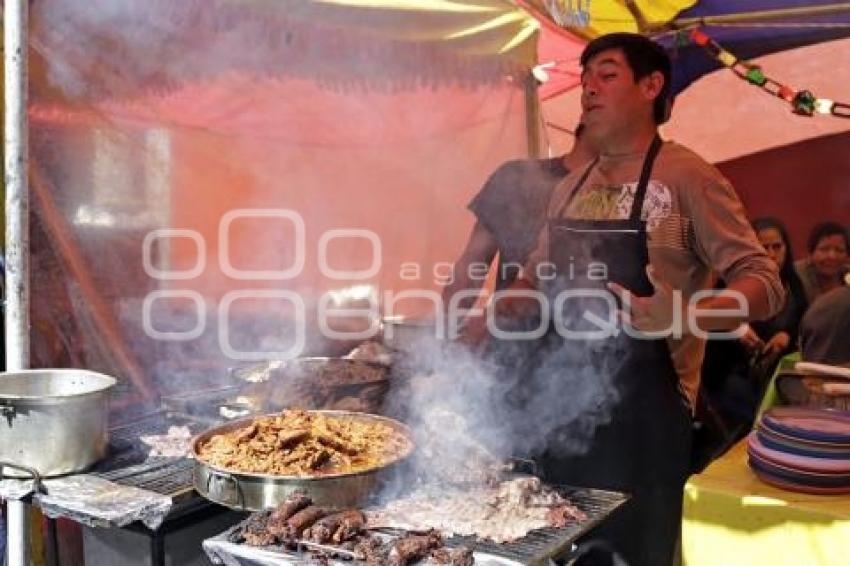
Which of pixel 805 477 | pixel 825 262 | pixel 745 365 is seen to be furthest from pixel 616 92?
pixel 825 262

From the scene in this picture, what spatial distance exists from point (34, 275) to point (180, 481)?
3.77 ft

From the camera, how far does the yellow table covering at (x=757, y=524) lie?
2.02 m

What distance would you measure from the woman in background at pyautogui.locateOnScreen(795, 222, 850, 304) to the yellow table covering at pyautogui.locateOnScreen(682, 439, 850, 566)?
3.17 meters

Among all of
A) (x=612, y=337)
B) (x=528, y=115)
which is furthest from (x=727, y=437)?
(x=528, y=115)

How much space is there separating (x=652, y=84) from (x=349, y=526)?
78.2 inches

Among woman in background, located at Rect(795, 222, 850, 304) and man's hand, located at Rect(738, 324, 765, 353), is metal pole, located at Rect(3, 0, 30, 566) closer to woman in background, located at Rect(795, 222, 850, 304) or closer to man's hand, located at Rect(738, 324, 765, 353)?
man's hand, located at Rect(738, 324, 765, 353)

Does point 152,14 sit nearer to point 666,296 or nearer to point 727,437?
point 666,296

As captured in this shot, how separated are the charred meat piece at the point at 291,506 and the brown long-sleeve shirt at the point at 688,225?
4.94ft

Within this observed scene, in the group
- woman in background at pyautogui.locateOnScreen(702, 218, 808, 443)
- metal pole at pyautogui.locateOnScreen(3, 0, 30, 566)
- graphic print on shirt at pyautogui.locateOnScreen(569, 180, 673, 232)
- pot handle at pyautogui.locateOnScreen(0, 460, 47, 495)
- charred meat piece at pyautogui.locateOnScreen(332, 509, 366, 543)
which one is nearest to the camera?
charred meat piece at pyautogui.locateOnScreen(332, 509, 366, 543)

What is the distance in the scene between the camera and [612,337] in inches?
113

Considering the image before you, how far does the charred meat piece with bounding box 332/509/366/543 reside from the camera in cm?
183

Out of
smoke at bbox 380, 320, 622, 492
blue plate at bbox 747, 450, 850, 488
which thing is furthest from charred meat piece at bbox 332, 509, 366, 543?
blue plate at bbox 747, 450, 850, 488

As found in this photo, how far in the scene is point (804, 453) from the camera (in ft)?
6.96

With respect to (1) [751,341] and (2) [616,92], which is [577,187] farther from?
(1) [751,341]
